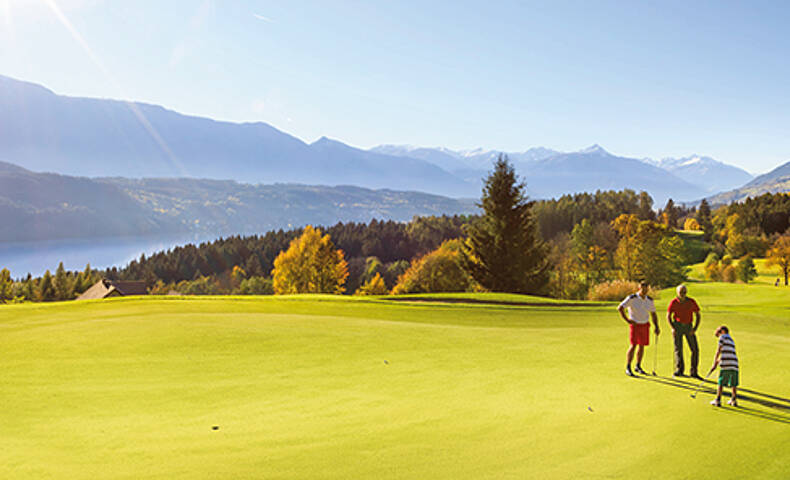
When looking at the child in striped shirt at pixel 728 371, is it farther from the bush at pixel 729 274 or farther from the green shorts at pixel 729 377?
the bush at pixel 729 274

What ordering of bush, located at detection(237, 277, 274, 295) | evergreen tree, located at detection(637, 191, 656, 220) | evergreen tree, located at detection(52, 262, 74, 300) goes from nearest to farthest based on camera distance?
1. evergreen tree, located at detection(52, 262, 74, 300)
2. bush, located at detection(237, 277, 274, 295)
3. evergreen tree, located at detection(637, 191, 656, 220)

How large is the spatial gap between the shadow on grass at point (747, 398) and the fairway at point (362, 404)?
0.16 feet

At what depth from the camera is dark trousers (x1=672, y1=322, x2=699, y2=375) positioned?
11422 mm

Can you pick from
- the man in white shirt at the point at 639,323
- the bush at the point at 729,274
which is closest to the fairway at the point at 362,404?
the man in white shirt at the point at 639,323

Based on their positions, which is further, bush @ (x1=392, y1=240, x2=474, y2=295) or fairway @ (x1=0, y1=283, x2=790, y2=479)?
bush @ (x1=392, y1=240, x2=474, y2=295)

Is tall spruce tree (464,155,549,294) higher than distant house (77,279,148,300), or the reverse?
tall spruce tree (464,155,549,294)

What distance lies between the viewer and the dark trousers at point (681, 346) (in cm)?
1142

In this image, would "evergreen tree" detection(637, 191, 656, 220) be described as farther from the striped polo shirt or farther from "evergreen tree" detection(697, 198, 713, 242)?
the striped polo shirt

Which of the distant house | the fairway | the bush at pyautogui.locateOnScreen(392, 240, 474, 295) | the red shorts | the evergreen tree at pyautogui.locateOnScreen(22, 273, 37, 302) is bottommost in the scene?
the evergreen tree at pyautogui.locateOnScreen(22, 273, 37, 302)

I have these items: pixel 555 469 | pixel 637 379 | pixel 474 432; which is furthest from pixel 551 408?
pixel 637 379

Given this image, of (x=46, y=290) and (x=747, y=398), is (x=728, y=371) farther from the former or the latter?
(x=46, y=290)

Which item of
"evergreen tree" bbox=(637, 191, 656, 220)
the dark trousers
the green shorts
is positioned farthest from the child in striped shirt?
"evergreen tree" bbox=(637, 191, 656, 220)

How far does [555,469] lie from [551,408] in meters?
2.63

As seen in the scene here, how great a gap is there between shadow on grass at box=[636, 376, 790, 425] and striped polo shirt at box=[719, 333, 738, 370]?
2.38 ft
